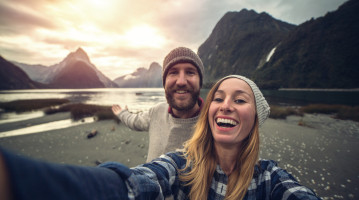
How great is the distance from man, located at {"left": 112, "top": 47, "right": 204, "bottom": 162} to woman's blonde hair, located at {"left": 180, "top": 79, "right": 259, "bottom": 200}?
1.63 ft

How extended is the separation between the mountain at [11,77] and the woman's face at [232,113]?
719ft

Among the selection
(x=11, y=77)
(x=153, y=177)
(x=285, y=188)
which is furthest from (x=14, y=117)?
(x=11, y=77)

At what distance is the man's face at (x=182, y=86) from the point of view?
296cm

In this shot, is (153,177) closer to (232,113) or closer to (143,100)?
(232,113)

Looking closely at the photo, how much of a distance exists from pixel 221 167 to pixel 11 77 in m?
231

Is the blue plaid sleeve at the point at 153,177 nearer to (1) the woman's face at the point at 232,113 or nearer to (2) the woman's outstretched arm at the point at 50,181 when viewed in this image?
(2) the woman's outstretched arm at the point at 50,181

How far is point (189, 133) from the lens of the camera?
116 inches

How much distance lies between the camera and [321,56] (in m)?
83.1

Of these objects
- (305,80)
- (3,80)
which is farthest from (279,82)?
(3,80)

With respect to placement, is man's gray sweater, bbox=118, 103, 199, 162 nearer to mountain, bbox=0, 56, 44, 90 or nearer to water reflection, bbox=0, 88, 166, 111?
water reflection, bbox=0, 88, 166, 111

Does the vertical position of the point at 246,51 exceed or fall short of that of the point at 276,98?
it exceeds it

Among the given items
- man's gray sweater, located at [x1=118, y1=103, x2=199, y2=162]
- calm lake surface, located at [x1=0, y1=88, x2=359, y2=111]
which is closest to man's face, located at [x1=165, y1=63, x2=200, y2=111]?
man's gray sweater, located at [x1=118, y1=103, x2=199, y2=162]

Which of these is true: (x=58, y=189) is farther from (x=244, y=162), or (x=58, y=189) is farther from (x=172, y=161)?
(x=244, y=162)

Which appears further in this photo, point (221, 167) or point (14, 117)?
point (14, 117)
